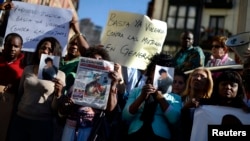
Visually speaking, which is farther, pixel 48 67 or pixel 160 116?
pixel 48 67

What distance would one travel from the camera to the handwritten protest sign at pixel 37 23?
14.0 feet

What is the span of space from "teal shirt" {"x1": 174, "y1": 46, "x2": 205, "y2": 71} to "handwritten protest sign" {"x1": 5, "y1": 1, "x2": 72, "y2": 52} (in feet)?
5.12

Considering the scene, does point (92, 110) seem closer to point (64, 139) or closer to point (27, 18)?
point (64, 139)

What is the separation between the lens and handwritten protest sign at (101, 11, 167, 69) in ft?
12.8

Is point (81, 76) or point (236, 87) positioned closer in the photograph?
point (236, 87)

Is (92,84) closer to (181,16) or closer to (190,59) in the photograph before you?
(190,59)

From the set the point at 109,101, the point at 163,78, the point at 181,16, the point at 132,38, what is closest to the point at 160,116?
the point at 163,78

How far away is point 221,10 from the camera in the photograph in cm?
2178

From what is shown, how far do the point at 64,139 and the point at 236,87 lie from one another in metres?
1.66

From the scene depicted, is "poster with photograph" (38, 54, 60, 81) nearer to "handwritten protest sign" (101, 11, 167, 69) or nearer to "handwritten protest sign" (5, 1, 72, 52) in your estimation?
"handwritten protest sign" (101, 11, 167, 69)

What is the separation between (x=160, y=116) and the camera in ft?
10.1

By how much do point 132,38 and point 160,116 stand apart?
50.5 inches

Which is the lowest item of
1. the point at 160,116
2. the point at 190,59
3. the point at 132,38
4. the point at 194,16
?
the point at 160,116

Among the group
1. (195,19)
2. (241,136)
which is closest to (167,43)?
(195,19)
